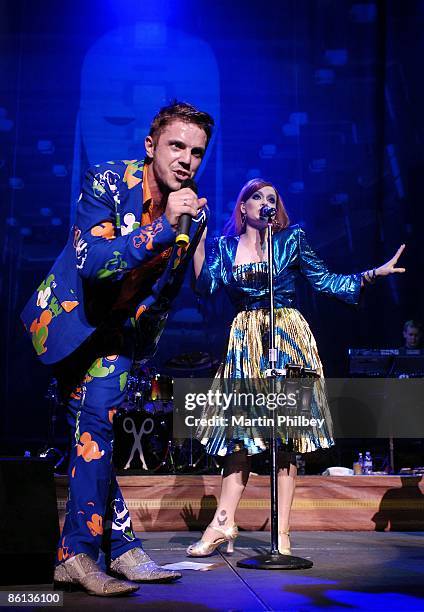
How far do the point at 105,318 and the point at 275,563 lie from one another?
1131 mm

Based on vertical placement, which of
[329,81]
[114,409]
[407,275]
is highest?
[329,81]

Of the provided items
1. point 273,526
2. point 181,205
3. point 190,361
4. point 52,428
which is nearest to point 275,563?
point 273,526

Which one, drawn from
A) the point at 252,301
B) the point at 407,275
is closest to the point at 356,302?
the point at 252,301

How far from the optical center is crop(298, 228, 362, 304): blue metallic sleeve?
11.7ft

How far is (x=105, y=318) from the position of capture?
93.7 inches

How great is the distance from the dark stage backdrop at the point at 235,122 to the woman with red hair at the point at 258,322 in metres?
3.35

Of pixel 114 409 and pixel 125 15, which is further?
pixel 125 15

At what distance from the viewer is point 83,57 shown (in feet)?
23.6

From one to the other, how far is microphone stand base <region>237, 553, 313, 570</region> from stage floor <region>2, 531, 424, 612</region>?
45 millimetres

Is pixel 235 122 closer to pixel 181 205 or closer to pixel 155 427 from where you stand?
pixel 155 427

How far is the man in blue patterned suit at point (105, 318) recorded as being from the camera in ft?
7.53

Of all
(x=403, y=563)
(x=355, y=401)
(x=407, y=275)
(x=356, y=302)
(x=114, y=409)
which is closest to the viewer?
(x=114, y=409)

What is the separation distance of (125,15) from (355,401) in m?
3.98

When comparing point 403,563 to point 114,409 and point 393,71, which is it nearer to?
point 114,409
